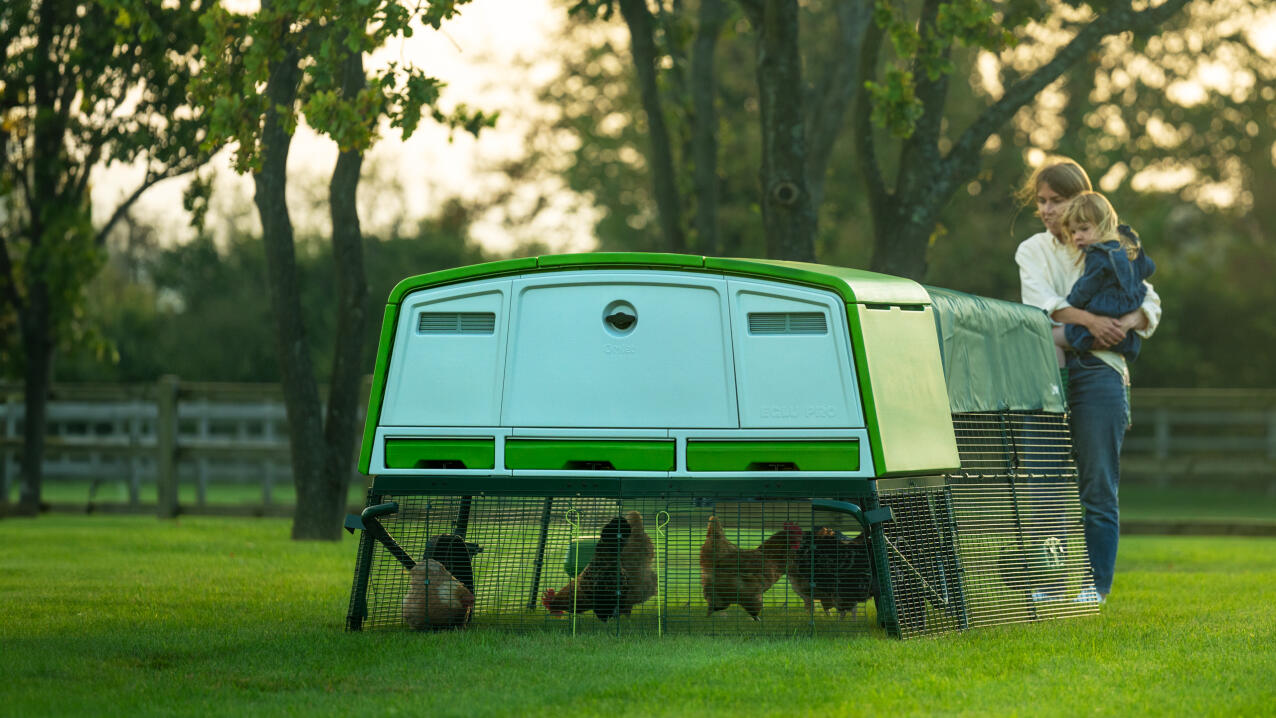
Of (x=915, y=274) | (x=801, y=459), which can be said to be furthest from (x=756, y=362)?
(x=915, y=274)

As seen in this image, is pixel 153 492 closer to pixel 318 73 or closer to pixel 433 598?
pixel 318 73

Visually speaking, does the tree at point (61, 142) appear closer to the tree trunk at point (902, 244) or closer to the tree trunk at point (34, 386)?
the tree trunk at point (34, 386)

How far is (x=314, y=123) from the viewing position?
31.0 ft

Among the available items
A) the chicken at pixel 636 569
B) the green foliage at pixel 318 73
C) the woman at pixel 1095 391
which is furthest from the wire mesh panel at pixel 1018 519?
the green foliage at pixel 318 73

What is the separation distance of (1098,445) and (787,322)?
94.5 inches

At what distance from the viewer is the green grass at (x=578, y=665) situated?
16.4 feet

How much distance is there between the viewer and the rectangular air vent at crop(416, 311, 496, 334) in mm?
6707

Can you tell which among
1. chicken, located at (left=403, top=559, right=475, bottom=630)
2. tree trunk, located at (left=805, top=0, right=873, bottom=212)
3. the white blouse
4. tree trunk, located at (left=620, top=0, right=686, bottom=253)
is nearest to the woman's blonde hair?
the white blouse

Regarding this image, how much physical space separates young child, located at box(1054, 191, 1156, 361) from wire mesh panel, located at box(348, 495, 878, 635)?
194cm

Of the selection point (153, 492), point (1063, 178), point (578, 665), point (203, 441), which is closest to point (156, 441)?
point (203, 441)

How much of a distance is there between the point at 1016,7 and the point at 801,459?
7.05 metres

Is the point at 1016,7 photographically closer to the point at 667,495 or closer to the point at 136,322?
the point at 667,495

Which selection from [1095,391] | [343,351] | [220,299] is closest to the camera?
[1095,391]

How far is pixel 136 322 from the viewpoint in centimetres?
3347
